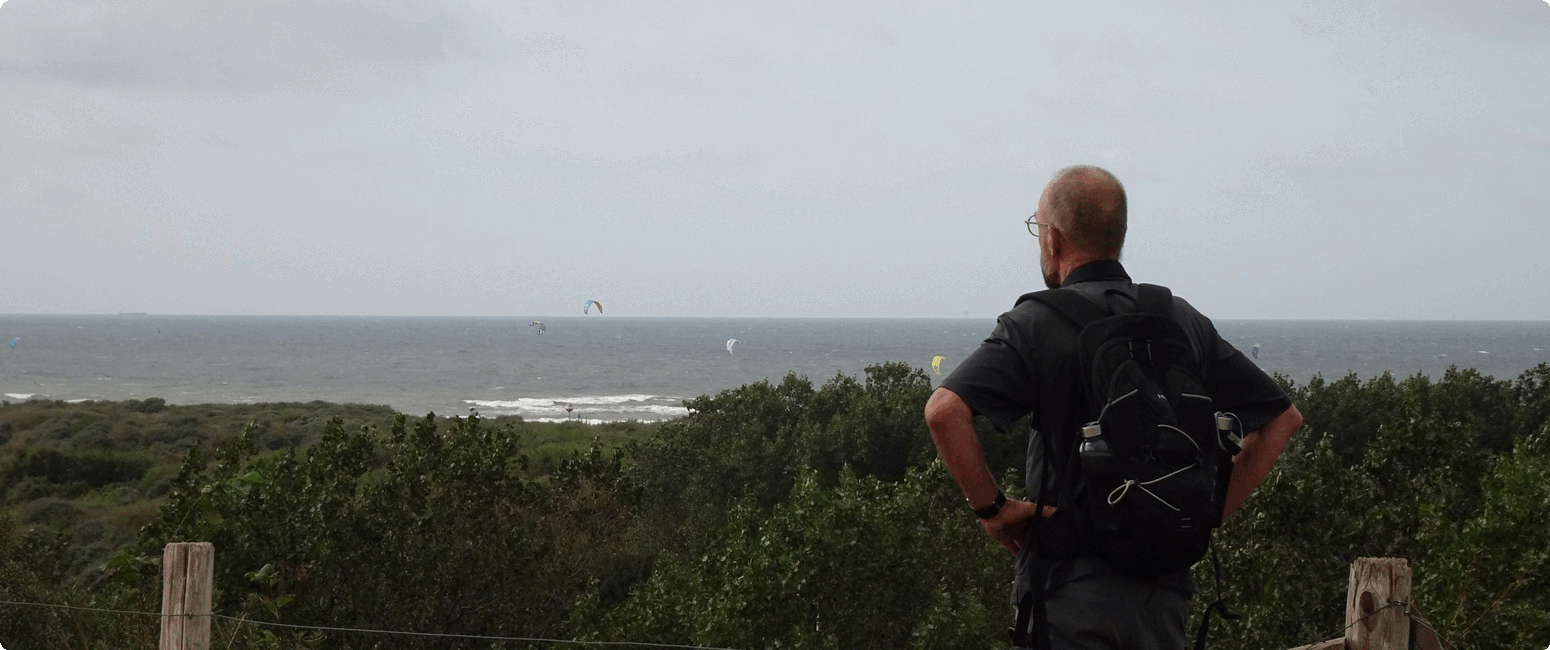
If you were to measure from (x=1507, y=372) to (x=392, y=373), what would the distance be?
104 meters

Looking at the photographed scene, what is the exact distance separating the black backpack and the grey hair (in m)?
0.19

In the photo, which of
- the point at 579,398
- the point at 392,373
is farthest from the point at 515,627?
the point at 392,373

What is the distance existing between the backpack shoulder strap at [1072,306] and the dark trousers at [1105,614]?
0.56 meters

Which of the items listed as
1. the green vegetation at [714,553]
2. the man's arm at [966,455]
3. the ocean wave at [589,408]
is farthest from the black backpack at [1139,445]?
the ocean wave at [589,408]

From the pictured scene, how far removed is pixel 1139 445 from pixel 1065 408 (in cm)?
18

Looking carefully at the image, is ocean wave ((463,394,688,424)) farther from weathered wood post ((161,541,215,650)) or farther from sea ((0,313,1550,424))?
weathered wood post ((161,541,215,650))

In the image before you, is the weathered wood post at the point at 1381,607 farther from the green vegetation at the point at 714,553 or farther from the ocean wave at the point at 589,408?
the ocean wave at the point at 589,408

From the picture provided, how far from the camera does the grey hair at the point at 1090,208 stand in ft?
8.97

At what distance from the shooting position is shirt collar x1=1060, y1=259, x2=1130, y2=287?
276 centimetres

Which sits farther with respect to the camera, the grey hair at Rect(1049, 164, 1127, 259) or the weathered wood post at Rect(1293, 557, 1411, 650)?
the weathered wood post at Rect(1293, 557, 1411, 650)

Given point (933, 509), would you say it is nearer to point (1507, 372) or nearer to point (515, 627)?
point (515, 627)

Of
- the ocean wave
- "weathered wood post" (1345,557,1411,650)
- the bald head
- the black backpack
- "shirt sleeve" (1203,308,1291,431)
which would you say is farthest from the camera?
the ocean wave

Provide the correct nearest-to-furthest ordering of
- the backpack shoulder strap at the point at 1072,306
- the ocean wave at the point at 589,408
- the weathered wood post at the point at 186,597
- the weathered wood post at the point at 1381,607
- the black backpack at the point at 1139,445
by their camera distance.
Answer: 1. the black backpack at the point at 1139,445
2. the backpack shoulder strap at the point at 1072,306
3. the weathered wood post at the point at 1381,607
4. the weathered wood post at the point at 186,597
5. the ocean wave at the point at 589,408

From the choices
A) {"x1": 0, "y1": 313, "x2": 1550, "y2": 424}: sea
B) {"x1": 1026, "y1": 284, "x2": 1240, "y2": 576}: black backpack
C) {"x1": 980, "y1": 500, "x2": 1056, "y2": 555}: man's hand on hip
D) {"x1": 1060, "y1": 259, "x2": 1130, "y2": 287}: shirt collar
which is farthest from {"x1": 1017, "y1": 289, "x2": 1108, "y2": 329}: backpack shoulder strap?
{"x1": 0, "y1": 313, "x2": 1550, "y2": 424}: sea
